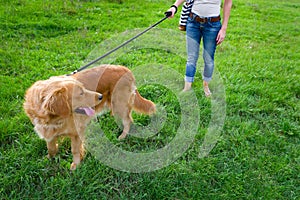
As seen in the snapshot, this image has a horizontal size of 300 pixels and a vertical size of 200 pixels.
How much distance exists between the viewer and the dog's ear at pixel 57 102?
2203mm

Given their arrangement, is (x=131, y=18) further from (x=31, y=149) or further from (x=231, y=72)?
(x=31, y=149)

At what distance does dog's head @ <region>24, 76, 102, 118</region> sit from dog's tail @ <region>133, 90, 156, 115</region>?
0.68 m

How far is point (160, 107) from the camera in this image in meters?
3.58

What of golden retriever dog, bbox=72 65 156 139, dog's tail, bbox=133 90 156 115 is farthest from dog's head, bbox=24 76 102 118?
dog's tail, bbox=133 90 156 115

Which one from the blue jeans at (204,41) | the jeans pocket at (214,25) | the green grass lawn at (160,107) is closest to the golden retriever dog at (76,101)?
the green grass lawn at (160,107)

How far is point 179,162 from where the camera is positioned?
278 centimetres

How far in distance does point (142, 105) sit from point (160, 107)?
46 cm

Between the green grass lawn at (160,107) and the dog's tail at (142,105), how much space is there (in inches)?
8.1

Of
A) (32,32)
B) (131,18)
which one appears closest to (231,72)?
(131,18)

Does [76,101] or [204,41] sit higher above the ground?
[204,41]

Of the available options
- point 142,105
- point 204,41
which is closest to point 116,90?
point 142,105

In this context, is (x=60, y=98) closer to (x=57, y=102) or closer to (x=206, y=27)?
(x=57, y=102)

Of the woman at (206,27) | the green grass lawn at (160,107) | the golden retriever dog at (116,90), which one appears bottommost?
the green grass lawn at (160,107)

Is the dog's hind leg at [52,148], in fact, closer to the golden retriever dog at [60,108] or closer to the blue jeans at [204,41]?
the golden retriever dog at [60,108]
